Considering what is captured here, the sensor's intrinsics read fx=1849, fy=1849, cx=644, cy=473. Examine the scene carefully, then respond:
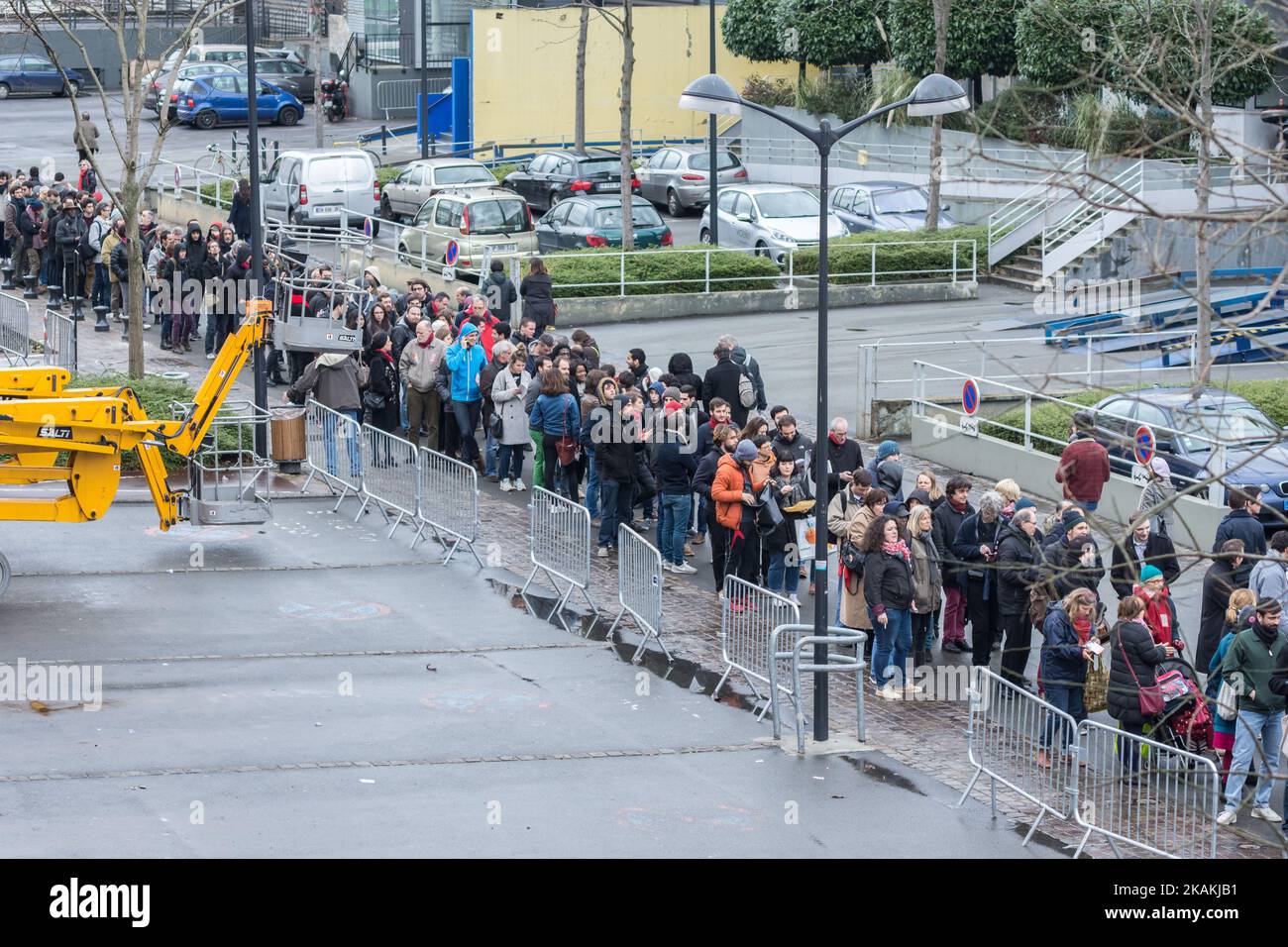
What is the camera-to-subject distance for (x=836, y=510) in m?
16.1

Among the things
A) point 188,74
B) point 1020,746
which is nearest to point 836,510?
point 1020,746

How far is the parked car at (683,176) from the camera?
4209 centimetres

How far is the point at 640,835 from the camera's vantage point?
38.5 ft

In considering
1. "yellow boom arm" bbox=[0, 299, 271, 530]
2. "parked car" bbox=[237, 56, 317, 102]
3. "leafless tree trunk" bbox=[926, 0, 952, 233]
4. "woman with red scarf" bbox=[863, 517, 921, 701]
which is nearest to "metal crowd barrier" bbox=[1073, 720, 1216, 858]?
"woman with red scarf" bbox=[863, 517, 921, 701]

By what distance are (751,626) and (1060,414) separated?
359 inches

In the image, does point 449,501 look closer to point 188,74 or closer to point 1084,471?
point 1084,471

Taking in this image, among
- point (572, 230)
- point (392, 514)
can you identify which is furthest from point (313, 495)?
point (572, 230)

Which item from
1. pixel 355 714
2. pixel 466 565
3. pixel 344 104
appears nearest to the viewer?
pixel 355 714

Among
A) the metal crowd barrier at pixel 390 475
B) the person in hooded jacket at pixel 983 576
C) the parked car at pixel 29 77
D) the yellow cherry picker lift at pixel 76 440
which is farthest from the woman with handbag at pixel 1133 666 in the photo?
the parked car at pixel 29 77

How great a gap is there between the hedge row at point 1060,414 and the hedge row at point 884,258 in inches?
384

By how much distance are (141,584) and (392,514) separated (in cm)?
350

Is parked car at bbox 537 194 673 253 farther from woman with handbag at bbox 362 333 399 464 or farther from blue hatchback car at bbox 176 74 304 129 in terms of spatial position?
blue hatchback car at bbox 176 74 304 129

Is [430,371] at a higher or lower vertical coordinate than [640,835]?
higher
